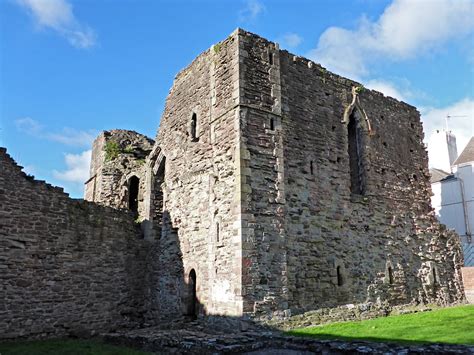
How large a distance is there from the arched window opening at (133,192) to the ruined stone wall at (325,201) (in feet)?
23.1

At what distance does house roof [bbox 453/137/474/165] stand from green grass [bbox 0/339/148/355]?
24.0m

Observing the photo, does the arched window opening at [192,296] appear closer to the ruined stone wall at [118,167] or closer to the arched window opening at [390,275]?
the ruined stone wall at [118,167]

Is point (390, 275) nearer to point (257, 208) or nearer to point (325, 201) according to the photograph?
point (325, 201)

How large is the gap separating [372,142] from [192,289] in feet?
26.2

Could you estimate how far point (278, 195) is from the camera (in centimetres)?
1197

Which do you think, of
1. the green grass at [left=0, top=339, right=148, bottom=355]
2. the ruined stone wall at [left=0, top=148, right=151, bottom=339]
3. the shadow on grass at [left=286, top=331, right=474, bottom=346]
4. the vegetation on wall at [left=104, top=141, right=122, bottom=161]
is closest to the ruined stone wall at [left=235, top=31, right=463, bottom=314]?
the shadow on grass at [left=286, top=331, right=474, bottom=346]

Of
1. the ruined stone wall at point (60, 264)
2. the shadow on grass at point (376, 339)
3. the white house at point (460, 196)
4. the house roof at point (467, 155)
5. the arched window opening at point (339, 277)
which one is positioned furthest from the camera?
the house roof at point (467, 155)

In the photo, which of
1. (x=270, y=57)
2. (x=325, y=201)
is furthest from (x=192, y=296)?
(x=270, y=57)

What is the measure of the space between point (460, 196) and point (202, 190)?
20384 mm

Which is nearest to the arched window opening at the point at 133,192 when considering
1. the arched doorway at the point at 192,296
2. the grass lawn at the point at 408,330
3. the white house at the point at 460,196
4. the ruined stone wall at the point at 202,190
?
the ruined stone wall at the point at 202,190

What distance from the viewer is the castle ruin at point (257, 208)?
11.6m

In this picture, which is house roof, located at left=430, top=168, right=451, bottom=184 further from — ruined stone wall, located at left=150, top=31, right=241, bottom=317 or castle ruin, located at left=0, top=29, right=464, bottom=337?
ruined stone wall, located at left=150, top=31, right=241, bottom=317

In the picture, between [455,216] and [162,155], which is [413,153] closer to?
[162,155]

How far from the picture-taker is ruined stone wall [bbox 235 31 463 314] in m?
11.6
